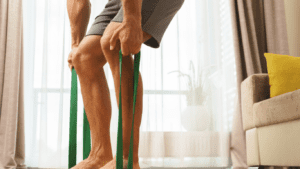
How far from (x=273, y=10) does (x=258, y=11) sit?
156 mm

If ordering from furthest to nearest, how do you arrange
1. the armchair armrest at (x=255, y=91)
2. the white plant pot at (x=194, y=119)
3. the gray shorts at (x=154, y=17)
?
the white plant pot at (x=194, y=119)
the armchair armrest at (x=255, y=91)
the gray shorts at (x=154, y=17)

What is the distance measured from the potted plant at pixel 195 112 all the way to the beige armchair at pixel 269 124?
0.56 metres

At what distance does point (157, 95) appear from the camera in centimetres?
252

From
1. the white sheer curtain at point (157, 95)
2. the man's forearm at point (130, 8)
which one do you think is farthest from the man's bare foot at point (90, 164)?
the white sheer curtain at point (157, 95)

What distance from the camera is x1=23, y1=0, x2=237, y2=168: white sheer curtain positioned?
2.38 metres

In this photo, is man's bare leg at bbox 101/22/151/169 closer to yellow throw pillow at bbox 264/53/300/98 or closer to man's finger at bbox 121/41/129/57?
man's finger at bbox 121/41/129/57

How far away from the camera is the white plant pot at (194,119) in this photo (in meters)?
2.50

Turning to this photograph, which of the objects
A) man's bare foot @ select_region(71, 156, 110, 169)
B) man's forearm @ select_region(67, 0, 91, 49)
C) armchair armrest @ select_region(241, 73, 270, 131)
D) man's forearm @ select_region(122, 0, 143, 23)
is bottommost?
man's bare foot @ select_region(71, 156, 110, 169)

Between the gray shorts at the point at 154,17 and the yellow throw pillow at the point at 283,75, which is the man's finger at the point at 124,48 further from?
the yellow throw pillow at the point at 283,75

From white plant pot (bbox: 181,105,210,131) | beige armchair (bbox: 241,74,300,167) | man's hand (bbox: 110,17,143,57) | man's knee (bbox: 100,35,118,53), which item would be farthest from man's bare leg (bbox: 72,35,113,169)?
white plant pot (bbox: 181,105,210,131)

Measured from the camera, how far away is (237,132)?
247cm

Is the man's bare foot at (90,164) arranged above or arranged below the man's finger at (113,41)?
below

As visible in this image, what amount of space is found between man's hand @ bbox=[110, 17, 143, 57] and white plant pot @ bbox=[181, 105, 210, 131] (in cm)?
175

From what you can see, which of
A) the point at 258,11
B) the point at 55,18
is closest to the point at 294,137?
the point at 258,11
